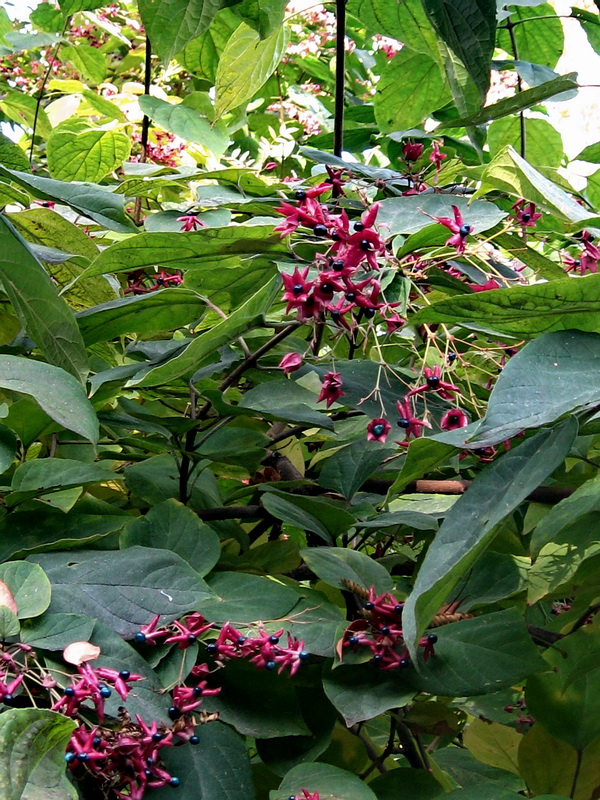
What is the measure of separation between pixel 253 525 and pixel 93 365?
0.22 metres

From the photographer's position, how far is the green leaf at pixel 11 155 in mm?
742

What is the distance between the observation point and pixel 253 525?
2.60 ft

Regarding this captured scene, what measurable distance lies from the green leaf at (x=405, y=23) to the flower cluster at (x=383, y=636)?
44 centimetres

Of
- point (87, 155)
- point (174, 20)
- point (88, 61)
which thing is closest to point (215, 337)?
point (174, 20)

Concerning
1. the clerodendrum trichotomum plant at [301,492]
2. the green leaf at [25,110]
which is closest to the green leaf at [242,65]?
the clerodendrum trichotomum plant at [301,492]

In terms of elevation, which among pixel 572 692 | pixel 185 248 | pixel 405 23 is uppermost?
pixel 405 23

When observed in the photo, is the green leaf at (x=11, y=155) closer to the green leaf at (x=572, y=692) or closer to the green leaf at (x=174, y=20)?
the green leaf at (x=174, y=20)

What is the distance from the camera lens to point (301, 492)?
70 centimetres

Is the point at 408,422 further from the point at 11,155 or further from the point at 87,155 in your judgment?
the point at 87,155

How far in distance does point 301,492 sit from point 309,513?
109 mm

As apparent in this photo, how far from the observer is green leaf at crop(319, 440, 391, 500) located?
0.63 meters

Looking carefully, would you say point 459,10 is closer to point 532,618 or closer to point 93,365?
point 93,365

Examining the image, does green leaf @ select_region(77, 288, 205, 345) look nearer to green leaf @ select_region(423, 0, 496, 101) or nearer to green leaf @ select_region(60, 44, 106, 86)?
green leaf @ select_region(423, 0, 496, 101)

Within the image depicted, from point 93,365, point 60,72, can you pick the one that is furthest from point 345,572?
point 60,72
